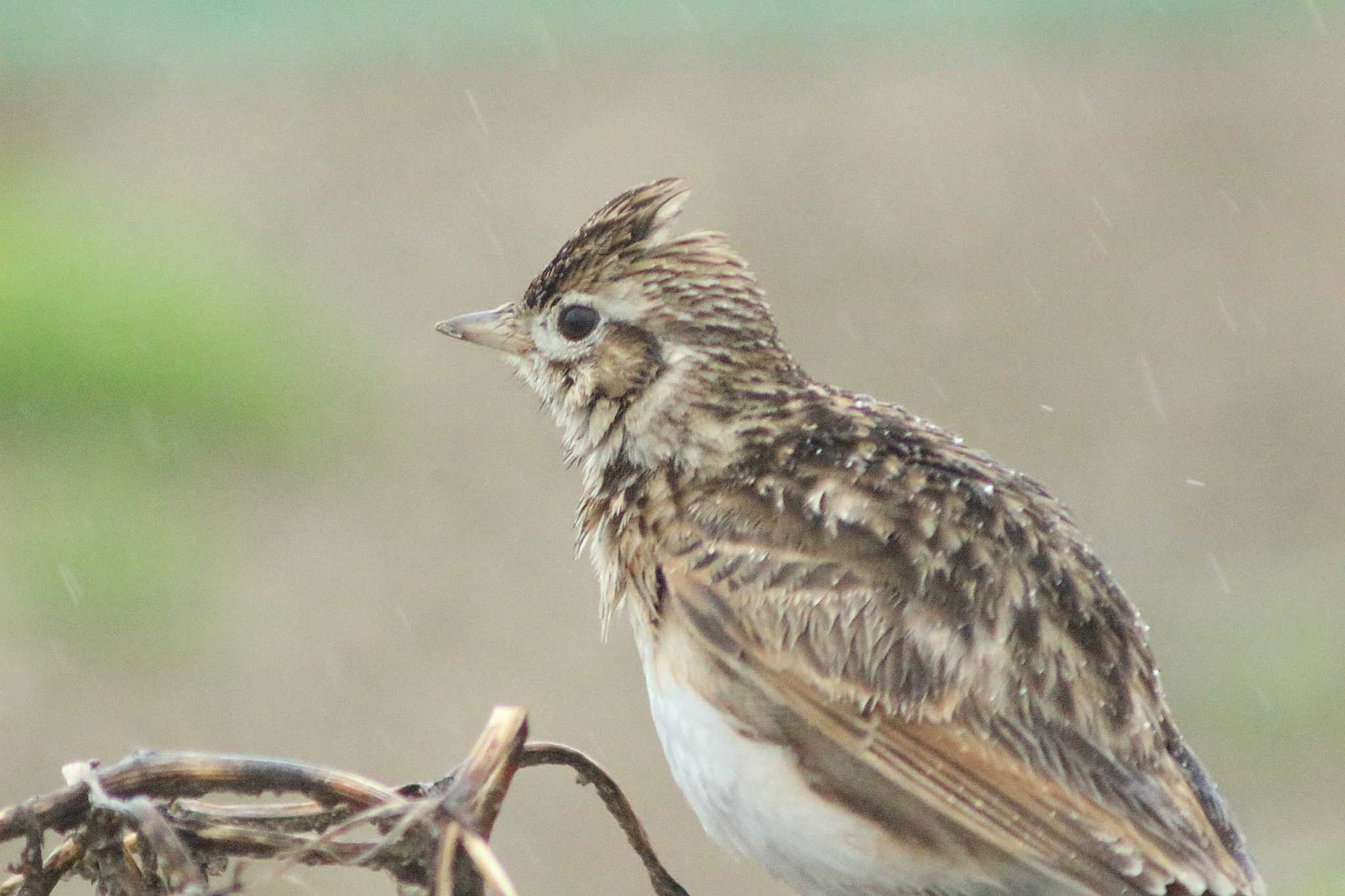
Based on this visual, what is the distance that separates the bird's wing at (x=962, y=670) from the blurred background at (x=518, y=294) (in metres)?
4.36

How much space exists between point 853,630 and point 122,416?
10409 millimetres

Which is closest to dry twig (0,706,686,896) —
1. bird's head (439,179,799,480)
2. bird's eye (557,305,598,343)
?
bird's head (439,179,799,480)

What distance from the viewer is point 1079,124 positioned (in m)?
19.5

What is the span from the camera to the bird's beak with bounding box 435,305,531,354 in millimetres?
4910

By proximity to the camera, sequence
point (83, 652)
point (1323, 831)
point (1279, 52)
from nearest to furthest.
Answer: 1. point (1323, 831)
2. point (83, 652)
3. point (1279, 52)

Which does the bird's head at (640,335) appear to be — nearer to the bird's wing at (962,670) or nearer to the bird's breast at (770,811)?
the bird's wing at (962,670)

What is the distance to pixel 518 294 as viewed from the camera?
1616 centimetres

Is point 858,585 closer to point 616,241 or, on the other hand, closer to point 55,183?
point 616,241

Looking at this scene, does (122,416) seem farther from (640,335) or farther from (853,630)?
(853,630)

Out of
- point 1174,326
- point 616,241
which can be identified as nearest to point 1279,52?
point 1174,326

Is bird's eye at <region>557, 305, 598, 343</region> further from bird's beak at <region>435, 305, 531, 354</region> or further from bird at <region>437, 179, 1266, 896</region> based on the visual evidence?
bird's beak at <region>435, 305, 531, 354</region>

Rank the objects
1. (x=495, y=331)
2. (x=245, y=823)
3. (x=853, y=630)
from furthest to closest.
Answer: (x=495, y=331) → (x=853, y=630) → (x=245, y=823)

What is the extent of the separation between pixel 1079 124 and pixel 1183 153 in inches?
40.3

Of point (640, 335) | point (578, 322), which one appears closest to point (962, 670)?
point (640, 335)
